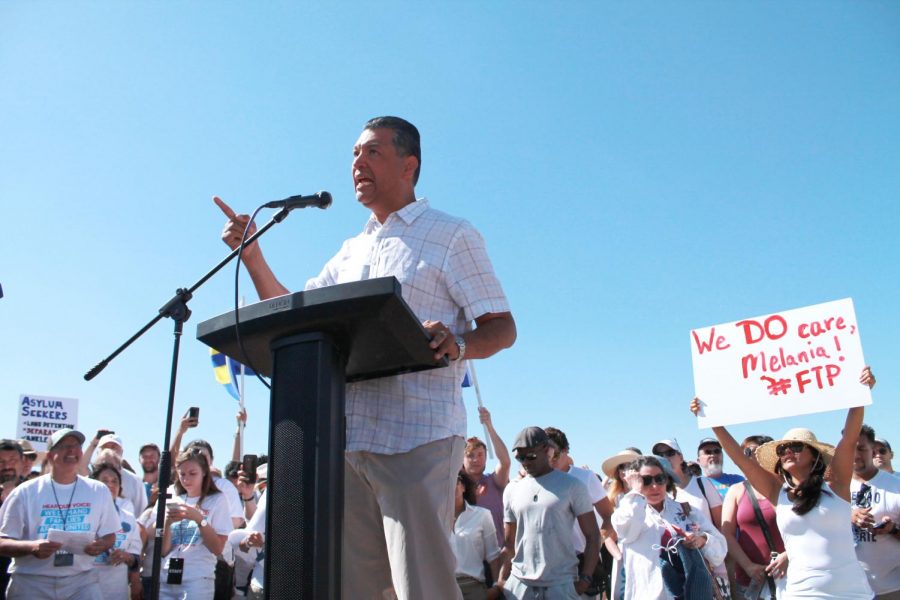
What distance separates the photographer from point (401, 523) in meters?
2.13

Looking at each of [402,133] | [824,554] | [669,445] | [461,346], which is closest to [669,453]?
[669,445]

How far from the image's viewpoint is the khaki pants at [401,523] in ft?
6.91

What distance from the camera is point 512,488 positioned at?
6449mm

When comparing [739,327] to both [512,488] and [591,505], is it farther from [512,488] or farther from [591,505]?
[512,488]

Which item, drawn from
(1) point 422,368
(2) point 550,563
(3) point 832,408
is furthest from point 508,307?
(2) point 550,563

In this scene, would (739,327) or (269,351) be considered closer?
(269,351)

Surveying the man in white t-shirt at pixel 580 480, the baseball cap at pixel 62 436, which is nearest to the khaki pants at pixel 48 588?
the baseball cap at pixel 62 436

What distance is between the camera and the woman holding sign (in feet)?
15.1

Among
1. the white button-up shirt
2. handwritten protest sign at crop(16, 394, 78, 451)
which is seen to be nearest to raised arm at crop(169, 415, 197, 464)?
the white button-up shirt

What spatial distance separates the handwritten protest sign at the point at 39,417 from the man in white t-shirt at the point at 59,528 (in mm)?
5750

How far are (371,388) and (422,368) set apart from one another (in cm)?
27

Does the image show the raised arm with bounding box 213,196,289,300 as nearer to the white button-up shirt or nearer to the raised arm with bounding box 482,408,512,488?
the white button-up shirt

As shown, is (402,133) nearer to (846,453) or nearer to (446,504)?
(446,504)

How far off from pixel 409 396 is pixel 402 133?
104cm
